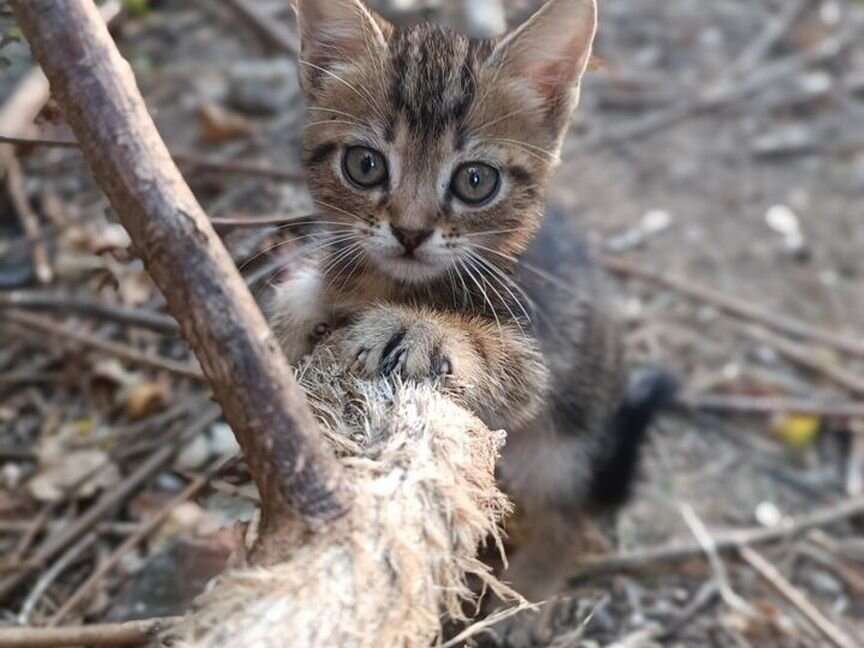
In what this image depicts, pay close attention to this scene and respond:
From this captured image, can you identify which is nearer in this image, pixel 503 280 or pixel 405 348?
pixel 405 348

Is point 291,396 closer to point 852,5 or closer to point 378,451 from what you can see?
point 378,451

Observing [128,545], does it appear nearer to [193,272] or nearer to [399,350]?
[399,350]

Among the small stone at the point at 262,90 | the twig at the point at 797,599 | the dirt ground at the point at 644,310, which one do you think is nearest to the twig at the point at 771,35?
the dirt ground at the point at 644,310

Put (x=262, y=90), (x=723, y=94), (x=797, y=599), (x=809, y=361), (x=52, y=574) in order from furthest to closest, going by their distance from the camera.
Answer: (x=723, y=94), (x=262, y=90), (x=809, y=361), (x=797, y=599), (x=52, y=574)

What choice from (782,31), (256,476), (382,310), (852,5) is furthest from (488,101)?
(852,5)

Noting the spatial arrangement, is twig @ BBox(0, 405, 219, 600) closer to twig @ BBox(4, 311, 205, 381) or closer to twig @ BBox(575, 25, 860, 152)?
twig @ BBox(4, 311, 205, 381)

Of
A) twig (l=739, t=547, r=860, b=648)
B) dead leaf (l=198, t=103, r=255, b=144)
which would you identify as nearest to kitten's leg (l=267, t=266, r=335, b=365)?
twig (l=739, t=547, r=860, b=648)

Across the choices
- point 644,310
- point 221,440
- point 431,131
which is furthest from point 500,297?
point 644,310
